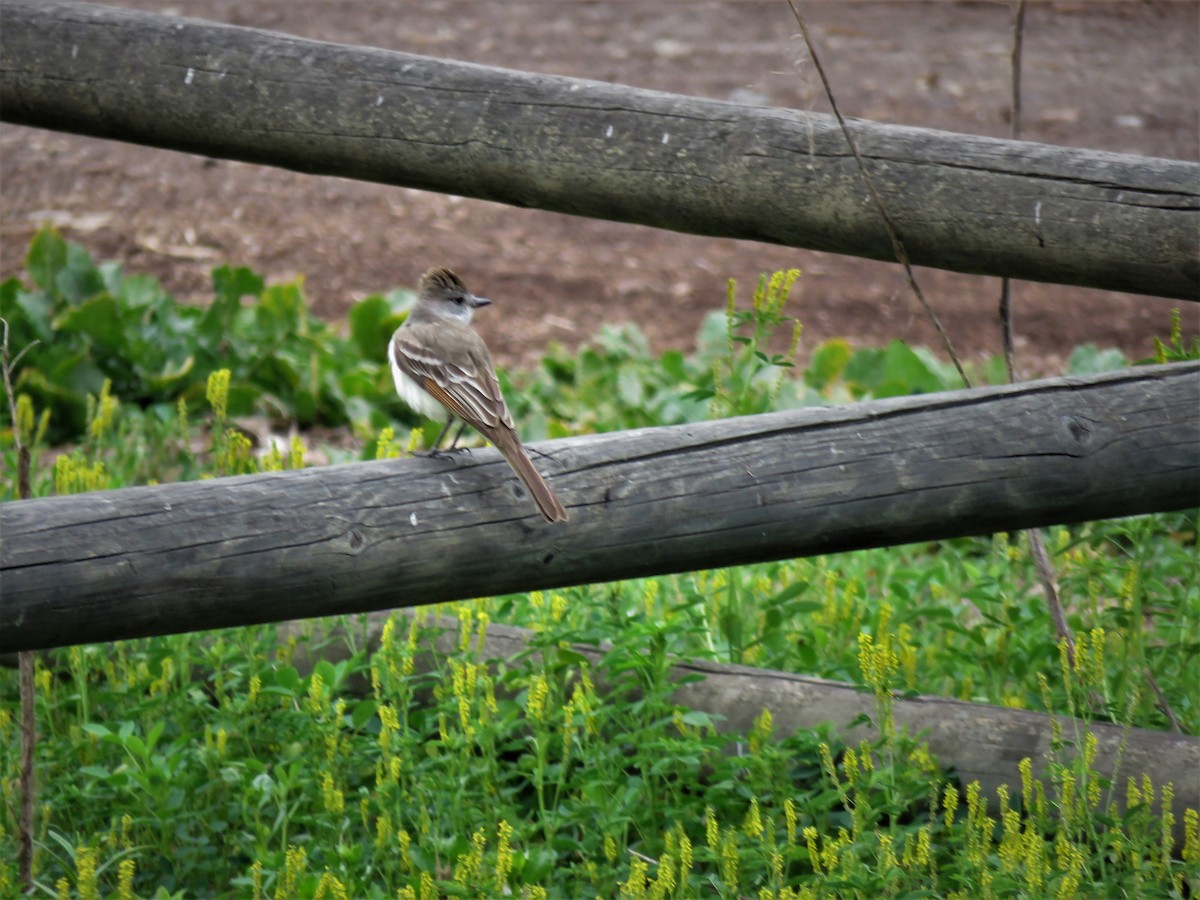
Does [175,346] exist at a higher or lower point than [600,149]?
lower

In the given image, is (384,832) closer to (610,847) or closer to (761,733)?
(610,847)

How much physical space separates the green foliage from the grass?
1.69 m

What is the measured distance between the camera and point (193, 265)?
8.62 meters

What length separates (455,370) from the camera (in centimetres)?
399

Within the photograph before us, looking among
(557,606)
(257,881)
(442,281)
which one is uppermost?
(442,281)

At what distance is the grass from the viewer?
3418mm

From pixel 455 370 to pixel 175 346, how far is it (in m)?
3.38

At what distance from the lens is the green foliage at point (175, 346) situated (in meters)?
6.68

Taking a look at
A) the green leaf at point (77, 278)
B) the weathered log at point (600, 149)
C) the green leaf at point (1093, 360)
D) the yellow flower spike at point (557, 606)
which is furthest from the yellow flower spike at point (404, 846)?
the green leaf at point (1093, 360)

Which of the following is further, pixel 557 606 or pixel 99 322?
pixel 99 322

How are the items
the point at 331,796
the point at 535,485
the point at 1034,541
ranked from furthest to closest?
the point at 1034,541 → the point at 331,796 → the point at 535,485

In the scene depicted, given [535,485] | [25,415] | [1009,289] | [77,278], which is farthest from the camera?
[77,278]

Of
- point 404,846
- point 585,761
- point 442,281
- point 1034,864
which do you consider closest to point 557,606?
point 585,761

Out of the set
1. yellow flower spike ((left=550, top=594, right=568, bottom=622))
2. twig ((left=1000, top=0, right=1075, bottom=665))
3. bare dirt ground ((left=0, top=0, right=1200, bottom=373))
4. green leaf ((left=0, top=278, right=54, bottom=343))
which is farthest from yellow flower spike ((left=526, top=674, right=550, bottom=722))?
green leaf ((left=0, top=278, right=54, bottom=343))
